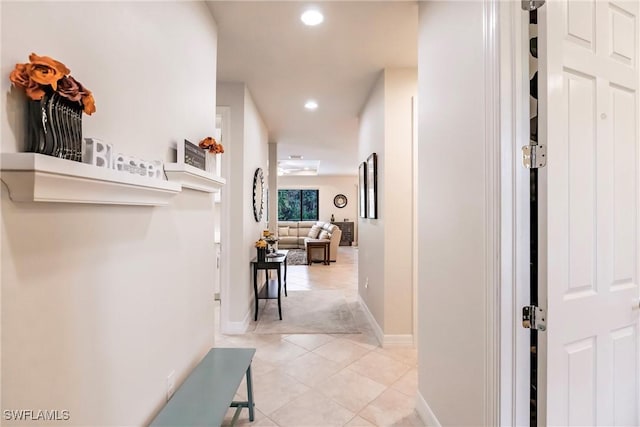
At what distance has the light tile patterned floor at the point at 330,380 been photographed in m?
1.89

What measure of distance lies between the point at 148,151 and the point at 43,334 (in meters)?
0.80

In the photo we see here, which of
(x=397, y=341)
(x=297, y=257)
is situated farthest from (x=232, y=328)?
(x=297, y=257)

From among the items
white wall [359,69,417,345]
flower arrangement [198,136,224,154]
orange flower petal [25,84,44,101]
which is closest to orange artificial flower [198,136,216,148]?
flower arrangement [198,136,224,154]

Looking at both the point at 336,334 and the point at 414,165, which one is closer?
the point at 414,165

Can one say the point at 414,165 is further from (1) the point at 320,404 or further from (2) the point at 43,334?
(2) the point at 43,334

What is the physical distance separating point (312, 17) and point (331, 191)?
9570mm

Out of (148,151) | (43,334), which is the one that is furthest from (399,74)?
(43,334)

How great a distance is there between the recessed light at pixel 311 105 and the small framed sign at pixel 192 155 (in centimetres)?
236

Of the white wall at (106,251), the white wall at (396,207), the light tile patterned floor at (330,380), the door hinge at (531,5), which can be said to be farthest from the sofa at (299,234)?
the door hinge at (531,5)

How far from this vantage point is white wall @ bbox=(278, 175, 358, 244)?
38.2 feet

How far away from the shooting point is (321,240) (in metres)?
7.71

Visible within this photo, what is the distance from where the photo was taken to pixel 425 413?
181 centimetres

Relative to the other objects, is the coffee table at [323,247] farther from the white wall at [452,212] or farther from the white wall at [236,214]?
the white wall at [452,212]

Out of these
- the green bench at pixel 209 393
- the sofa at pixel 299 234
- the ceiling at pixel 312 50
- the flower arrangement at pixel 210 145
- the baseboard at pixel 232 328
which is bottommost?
the baseboard at pixel 232 328
